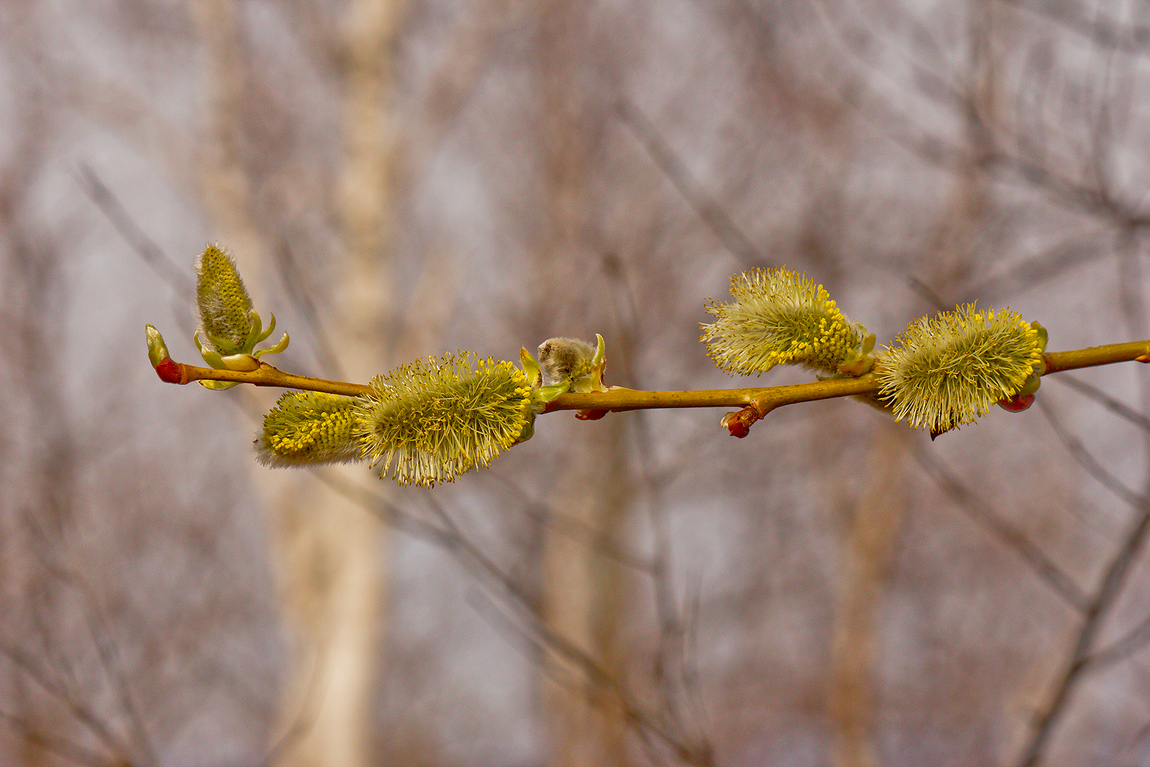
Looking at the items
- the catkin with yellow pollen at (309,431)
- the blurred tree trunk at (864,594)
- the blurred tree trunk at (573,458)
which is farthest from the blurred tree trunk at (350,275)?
the catkin with yellow pollen at (309,431)

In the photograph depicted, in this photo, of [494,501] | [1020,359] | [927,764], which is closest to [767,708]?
[927,764]

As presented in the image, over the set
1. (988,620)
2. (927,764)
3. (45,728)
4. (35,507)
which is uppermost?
(988,620)

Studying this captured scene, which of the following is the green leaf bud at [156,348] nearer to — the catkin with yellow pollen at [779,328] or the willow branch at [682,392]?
the willow branch at [682,392]

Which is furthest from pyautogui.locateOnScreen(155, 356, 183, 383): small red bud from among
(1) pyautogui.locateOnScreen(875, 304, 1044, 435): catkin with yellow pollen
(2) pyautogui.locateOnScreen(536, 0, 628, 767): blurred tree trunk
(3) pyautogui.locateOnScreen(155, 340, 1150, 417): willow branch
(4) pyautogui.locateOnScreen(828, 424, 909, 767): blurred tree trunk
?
(2) pyautogui.locateOnScreen(536, 0, 628, 767): blurred tree trunk

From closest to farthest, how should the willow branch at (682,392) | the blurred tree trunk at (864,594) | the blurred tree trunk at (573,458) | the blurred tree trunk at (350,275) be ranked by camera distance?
the willow branch at (682,392) → the blurred tree trunk at (864,594) → the blurred tree trunk at (350,275) → the blurred tree trunk at (573,458)

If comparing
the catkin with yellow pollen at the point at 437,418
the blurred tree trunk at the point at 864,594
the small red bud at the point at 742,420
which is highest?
the blurred tree trunk at the point at 864,594

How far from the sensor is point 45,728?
401 centimetres

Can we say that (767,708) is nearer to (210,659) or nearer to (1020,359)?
(210,659)

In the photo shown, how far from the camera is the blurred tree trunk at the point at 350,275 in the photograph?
3.56 metres

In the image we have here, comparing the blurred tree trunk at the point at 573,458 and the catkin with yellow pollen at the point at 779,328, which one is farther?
the blurred tree trunk at the point at 573,458

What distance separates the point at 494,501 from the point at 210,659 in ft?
7.89

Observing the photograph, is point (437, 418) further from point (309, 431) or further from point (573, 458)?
point (573, 458)

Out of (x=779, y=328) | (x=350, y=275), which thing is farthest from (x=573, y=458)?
(x=779, y=328)

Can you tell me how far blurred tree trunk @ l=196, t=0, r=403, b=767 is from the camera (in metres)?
3.56
